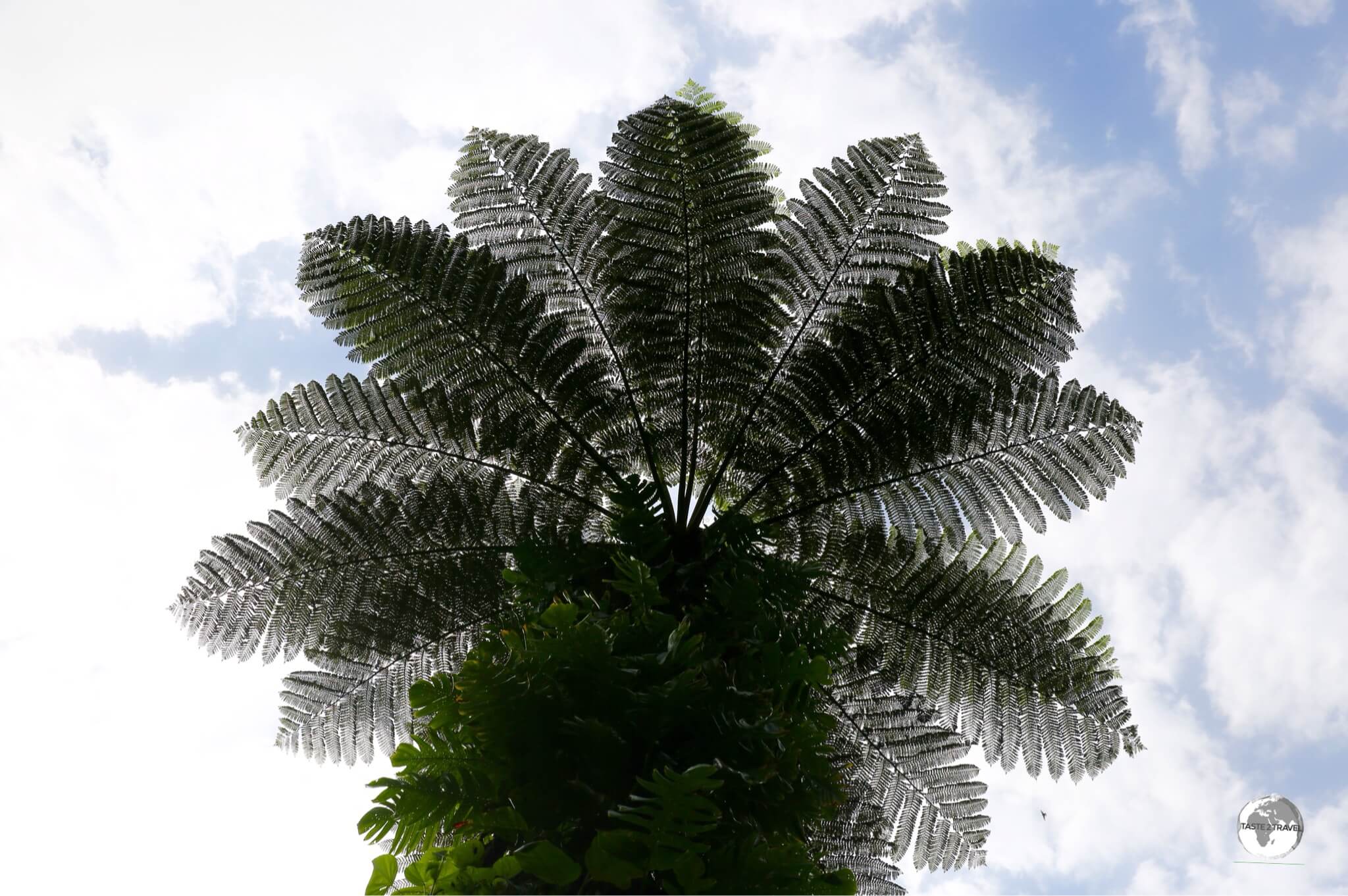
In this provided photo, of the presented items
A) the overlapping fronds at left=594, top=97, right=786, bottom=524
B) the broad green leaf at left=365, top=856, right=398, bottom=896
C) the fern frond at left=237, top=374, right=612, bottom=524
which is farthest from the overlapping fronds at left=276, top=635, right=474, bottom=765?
the broad green leaf at left=365, top=856, right=398, bottom=896

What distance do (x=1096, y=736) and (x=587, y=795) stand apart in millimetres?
2045

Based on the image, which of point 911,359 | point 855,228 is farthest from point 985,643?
point 855,228

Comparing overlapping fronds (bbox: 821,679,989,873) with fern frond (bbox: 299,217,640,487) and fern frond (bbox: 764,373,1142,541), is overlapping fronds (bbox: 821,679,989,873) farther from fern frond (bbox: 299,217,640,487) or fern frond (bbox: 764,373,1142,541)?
fern frond (bbox: 299,217,640,487)

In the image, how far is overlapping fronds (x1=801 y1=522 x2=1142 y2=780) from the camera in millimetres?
2863

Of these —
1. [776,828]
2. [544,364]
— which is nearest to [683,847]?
[776,828]

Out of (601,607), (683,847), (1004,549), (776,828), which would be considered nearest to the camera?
(683,847)

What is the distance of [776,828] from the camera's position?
1.58 m

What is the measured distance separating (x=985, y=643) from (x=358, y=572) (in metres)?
2.01

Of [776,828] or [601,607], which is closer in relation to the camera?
[776,828]

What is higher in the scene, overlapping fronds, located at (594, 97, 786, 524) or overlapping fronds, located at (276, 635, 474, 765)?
overlapping fronds, located at (594, 97, 786, 524)

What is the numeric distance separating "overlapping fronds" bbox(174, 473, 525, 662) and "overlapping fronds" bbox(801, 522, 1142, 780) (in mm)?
1076

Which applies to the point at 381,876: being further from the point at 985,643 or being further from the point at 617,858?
the point at 985,643

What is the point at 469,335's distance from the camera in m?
3.12

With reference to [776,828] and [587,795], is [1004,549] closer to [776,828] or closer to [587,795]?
[776,828]
